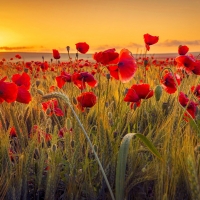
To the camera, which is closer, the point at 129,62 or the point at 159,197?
the point at 159,197

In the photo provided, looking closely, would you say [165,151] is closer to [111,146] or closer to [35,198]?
[111,146]

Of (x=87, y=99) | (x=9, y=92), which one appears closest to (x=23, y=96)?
(x=9, y=92)

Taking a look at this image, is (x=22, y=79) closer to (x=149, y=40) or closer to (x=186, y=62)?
(x=186, y=62)

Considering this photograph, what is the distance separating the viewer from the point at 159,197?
0.94 m

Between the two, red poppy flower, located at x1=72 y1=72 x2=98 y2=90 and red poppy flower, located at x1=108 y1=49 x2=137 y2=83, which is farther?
red poppy flower, located at x1=72 y1=72 x2=98 y2=90

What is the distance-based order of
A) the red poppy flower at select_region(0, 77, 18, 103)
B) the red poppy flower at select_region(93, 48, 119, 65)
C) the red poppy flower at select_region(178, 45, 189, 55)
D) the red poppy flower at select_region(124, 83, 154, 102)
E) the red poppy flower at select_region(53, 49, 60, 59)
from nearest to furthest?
1. the red poppy flower at select_region(0, 77, 18, 103)
2. the red poppy flower at select_region(93, 48, 119, 65)
3. the red poppy flower at select_region(124, 83, 154, 102)
4. the red poppy flower at select_region(178, 45, 189, 55)
5. the red poppy flower at select_region(53, 49, 60, 59)

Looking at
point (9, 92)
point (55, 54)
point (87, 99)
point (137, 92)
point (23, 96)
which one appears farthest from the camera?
point (55, 54)

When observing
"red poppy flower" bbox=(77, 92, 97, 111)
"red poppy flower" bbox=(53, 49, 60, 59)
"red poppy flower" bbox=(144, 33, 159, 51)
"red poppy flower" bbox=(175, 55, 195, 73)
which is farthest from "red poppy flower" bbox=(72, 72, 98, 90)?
"red poppy flower" bbox=(53, 49, 60, 59)

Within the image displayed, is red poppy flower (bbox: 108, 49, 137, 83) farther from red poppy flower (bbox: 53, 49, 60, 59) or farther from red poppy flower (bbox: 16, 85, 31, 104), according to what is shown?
red poppy flower (bbox: 53, 49, 60, 59)

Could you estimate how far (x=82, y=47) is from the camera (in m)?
2.46

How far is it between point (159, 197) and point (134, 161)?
1.08 ft

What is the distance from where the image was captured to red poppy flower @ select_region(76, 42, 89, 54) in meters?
2.46

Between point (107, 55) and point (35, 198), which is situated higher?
point (107, 55)

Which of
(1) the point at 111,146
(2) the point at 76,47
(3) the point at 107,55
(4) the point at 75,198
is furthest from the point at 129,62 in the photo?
(2) the point at 76,47
